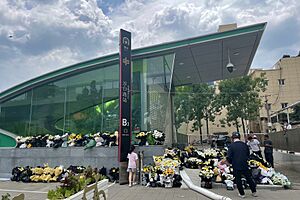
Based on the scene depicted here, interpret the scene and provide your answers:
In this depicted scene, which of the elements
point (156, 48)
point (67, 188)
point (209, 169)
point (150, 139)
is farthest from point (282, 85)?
point (67, 188)

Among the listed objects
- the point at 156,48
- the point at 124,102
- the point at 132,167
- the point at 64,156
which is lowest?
the point at 132,167

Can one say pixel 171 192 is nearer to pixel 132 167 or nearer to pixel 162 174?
pixel 162 174

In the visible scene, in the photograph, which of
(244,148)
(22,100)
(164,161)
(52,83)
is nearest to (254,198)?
(244,148)

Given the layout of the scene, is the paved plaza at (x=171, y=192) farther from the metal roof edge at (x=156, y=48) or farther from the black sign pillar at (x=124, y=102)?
the metal roof edge at (x=156, y=48)

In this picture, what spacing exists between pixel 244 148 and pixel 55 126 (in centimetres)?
1102

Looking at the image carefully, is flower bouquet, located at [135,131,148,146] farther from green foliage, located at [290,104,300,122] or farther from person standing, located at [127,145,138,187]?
green foliage, located at [290,104,300,122]

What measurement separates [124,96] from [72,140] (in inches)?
153

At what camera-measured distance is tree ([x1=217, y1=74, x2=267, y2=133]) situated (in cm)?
2753

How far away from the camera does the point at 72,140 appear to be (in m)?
12.6

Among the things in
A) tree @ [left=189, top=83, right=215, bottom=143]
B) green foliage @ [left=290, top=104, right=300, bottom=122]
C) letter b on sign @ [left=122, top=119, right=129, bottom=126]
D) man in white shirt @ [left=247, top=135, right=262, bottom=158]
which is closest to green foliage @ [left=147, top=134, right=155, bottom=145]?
letter b on sign @ [left=122, top=119, right=129, bottom=126]

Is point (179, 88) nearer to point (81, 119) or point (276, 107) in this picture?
point (81, 119)

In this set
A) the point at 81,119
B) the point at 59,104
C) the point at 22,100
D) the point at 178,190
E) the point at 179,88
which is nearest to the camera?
the point at 178,190

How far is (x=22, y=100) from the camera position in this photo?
16531 millimetres

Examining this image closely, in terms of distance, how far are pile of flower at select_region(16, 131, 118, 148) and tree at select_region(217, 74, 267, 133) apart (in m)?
19.2
